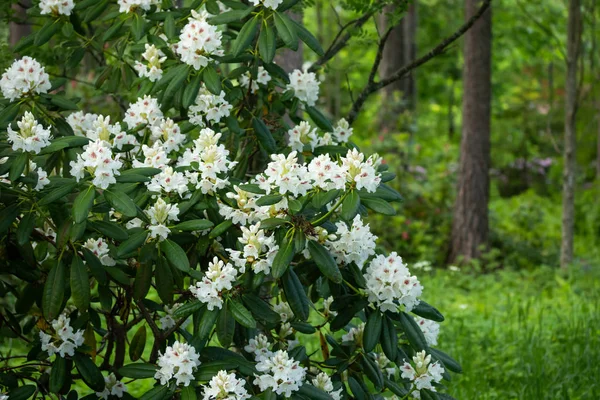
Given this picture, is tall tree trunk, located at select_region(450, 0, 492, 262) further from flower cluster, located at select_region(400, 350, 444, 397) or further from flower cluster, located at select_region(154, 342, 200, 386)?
flower cluster, located at select_region(154, 342, 200, 386)

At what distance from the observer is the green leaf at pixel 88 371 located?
2.61 meters

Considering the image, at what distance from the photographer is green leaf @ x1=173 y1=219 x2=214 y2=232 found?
234cm

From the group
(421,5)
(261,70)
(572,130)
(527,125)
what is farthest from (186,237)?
(421,5)

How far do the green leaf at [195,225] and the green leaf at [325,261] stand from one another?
1.04 feet

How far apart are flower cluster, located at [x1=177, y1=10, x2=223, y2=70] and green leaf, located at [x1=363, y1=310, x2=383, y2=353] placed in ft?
3.42

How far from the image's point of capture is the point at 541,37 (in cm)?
1217

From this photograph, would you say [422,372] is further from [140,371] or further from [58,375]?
[58,375]

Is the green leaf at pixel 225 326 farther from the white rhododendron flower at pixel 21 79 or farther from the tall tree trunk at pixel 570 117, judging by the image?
the tall tree trunk at pixel 570 117

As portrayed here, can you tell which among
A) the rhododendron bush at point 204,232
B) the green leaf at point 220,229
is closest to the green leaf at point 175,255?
the rhododendron bush at point 204,232

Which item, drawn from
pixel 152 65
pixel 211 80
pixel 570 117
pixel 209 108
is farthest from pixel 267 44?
pixel 570 117

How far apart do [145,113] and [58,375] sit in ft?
3.16

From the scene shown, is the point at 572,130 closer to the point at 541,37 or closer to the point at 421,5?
the point at 541,37

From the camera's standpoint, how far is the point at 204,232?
8.36 feet

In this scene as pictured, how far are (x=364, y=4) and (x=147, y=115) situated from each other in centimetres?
129
